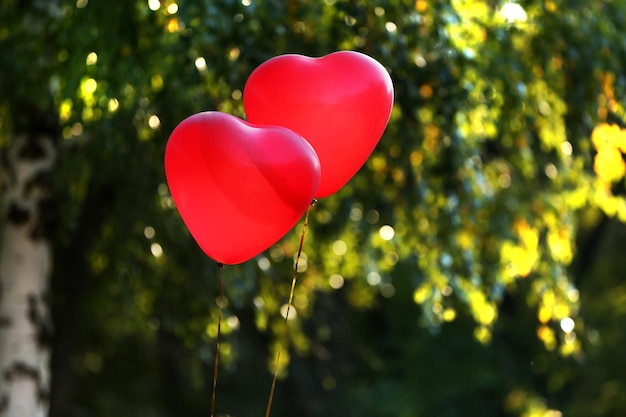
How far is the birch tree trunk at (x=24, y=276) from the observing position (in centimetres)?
539

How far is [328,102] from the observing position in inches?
135

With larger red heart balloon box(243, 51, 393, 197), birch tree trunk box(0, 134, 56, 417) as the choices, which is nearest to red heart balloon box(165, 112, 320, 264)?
larger red heart balloon box(243, 51, 393, 197)

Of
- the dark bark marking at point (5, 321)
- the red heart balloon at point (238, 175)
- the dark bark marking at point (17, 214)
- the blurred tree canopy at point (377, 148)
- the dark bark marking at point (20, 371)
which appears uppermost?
the red heart balloon at point (238, 175)

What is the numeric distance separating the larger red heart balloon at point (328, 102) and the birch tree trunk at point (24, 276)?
7.33ft

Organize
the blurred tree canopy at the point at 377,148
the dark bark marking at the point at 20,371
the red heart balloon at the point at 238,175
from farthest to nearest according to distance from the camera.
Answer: the dark bark marking at the point at 20,371
the blurred tree canopy at the point at 377,148
the red heart balloon at the point at 238,175

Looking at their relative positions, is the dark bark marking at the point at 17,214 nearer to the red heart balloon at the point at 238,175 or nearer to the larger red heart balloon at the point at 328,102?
the larger red heart balloon at the point at 328,102

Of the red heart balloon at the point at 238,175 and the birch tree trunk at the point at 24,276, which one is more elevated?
the red heart balloon at the point at 238,175

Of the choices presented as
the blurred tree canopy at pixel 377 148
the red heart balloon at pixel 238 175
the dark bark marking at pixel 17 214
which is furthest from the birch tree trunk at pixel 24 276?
the red heart balloon at pixel 238 175

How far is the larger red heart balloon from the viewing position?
3418 mm

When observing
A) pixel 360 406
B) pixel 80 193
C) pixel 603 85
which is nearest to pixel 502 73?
pixel 603 85

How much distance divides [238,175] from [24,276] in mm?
2763

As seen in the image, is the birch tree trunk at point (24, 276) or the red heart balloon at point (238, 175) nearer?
the red heart balloon at point (238, 175)

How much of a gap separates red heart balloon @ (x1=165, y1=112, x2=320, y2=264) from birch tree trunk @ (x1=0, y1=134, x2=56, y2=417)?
2.48 metres

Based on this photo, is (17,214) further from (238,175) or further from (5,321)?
(238,175)
